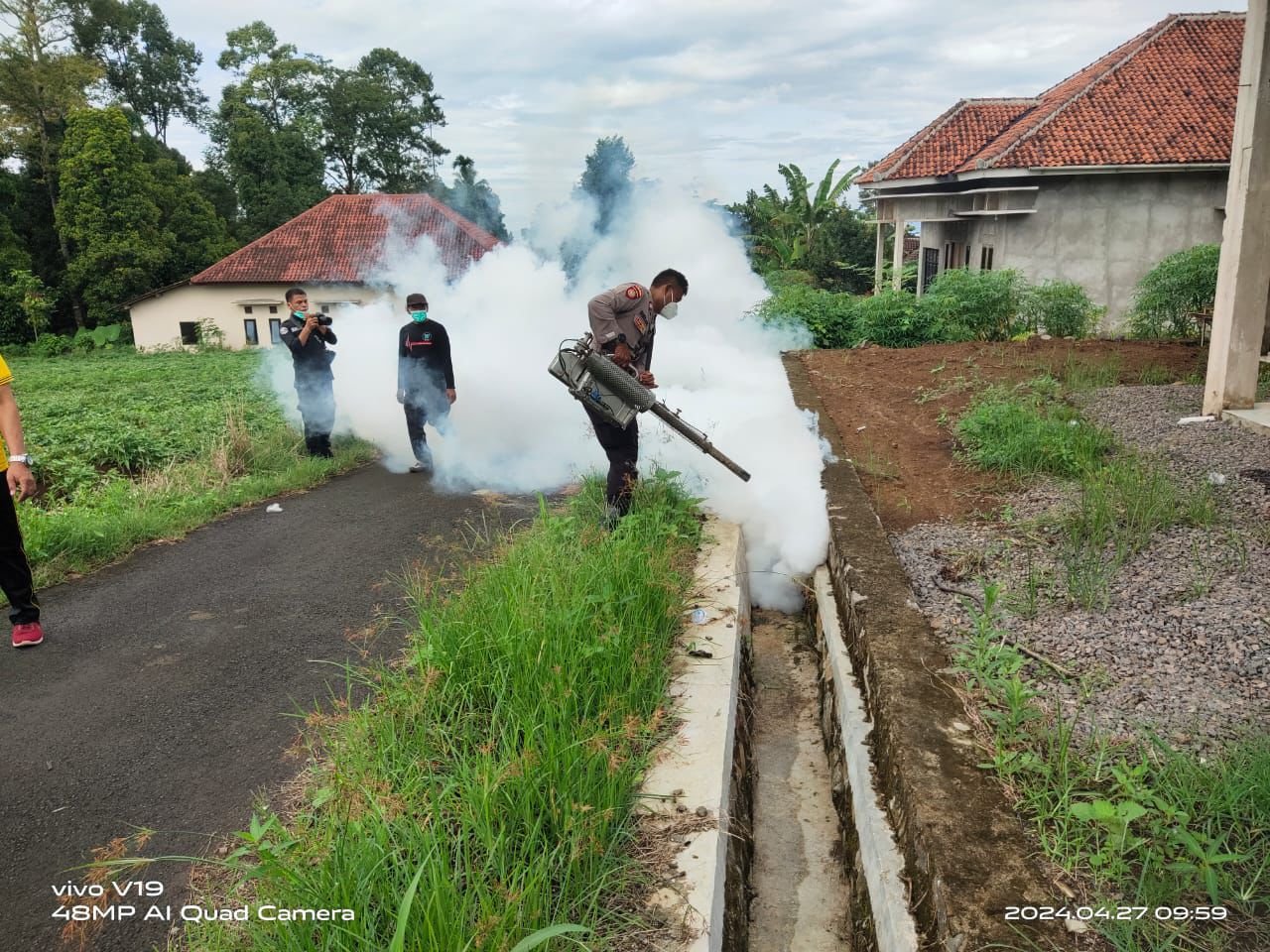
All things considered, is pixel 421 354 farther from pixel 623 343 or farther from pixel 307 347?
pixel 623 343

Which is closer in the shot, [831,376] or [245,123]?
[831,376]

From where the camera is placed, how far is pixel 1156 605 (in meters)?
4.04

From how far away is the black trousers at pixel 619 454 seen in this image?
5727 mm

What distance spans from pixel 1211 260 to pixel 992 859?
42.1ft

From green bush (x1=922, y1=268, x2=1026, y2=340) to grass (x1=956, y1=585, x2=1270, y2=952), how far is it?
1196 cm

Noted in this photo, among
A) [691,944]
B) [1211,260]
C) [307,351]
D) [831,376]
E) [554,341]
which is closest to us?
[691,944]

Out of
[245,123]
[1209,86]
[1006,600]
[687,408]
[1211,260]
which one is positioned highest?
[245,123]

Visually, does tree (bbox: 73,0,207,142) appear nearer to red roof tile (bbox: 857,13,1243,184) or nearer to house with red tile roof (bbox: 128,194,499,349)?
house with red tile roof (bbox: 128,194,499,349)

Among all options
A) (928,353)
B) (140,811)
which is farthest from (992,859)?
(928,353)

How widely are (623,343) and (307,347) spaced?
163 inches

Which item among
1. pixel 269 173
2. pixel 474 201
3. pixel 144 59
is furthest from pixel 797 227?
pixel 144 59

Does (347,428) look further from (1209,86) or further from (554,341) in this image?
(1209,86)

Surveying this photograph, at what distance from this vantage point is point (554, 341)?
1083cm

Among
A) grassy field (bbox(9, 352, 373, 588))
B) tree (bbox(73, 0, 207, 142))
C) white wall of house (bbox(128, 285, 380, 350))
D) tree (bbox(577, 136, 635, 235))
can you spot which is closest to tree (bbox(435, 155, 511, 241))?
tree (bbox(577, 136, 635, 235))
